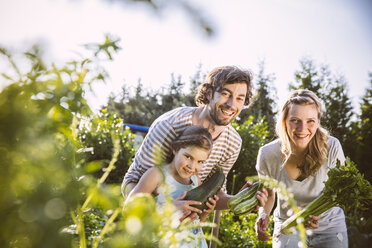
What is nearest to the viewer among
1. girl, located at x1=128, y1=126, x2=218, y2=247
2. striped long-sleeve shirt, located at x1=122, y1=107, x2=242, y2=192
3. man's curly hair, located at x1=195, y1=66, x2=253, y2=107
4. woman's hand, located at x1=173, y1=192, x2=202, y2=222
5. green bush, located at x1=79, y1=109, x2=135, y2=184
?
woman's hand, located at x1=173, y1=192, x2=202, y2=222

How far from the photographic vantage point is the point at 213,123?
10.3ft

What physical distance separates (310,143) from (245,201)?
3.27 feet

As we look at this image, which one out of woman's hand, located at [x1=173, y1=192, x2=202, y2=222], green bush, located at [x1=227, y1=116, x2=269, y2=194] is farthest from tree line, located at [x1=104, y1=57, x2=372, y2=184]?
woman's hand, located at [x1=173, y1=192, x2=202, y2=222]

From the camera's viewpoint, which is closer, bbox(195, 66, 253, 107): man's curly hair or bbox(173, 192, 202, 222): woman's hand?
bbox(173, 192, 202, 222): woman's hand

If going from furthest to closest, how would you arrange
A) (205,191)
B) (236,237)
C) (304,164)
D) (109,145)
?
(109,145) < (236,237) < (304,164) < (205,191)

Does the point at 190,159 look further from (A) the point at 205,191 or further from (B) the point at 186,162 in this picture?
(A) the point at 205,191

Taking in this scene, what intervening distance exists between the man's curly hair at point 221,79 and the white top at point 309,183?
750 millimetres

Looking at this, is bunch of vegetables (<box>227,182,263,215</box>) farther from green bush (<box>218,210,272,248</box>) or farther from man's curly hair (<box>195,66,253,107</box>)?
green bush (<box>218,210,272,248</box>)

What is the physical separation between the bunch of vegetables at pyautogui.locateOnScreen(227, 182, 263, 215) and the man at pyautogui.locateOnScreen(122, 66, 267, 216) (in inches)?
10.5

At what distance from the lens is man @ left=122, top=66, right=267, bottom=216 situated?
9.62ft

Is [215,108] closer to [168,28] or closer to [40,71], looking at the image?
[168,28]

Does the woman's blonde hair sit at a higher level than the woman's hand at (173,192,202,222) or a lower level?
higher

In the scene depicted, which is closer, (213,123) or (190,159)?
(190,159)

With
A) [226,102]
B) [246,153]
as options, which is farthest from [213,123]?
[246,153]
